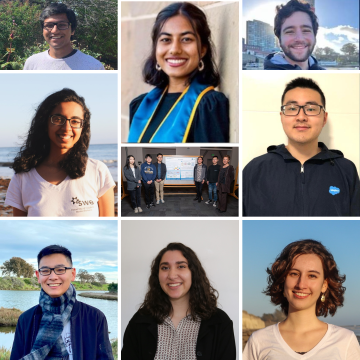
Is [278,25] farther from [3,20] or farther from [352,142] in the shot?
[3,20]

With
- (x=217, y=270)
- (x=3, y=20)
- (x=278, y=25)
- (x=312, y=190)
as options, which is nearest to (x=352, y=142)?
(x=312, y=190)

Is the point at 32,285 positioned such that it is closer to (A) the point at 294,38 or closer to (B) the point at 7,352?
(B) the point at 7,352

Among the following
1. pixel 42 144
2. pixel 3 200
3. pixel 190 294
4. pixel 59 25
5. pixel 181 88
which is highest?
pixel 59 25

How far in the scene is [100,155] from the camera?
8.91ft

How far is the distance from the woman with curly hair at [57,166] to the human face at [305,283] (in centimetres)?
126

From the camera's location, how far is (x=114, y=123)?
8.91 feet

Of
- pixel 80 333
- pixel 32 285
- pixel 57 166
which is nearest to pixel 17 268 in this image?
pixel 32 285

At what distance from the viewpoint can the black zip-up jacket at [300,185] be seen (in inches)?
105

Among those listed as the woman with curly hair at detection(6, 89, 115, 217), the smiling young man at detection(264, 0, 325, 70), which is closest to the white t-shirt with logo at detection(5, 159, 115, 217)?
the woman with curly hair at detection(6, 89, 115, 217)

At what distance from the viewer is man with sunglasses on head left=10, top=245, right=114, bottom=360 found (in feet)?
8.41

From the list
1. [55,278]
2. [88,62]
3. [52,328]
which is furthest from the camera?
[88,62]

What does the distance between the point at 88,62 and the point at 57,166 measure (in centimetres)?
72

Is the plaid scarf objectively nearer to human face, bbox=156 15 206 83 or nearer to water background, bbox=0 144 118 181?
water background, bbox=0 144 118 181

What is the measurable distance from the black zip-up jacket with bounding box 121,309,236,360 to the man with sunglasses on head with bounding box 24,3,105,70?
167 cm
